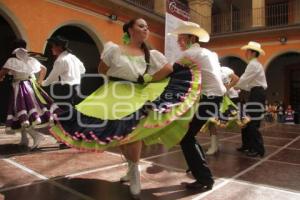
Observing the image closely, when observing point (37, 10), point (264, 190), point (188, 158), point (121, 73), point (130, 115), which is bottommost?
point (264, 190)

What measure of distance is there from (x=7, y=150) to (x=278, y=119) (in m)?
10.4

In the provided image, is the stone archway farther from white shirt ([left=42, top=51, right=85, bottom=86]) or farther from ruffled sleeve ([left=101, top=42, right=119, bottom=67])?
ruffled sleeve ([left=101, top=42, right=119, bottom=67])

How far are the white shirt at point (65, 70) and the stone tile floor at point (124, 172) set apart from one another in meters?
0.83

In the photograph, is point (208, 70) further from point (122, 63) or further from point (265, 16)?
point (265, 16)

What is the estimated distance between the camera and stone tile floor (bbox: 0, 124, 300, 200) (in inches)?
96.4

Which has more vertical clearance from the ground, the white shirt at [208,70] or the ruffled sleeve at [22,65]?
the ruffled sleeve at [22,65]

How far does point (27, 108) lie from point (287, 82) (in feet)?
45.6

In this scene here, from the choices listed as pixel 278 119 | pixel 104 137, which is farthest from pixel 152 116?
pixel 278 119

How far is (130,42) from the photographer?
2555mm

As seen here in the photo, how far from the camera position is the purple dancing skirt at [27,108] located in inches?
152

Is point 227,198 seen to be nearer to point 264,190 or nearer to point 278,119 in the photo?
point 264,190

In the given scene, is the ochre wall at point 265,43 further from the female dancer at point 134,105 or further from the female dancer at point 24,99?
the female dancer at point 134,105

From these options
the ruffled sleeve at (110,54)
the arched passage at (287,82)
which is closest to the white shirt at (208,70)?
the ruffled sleeve at (110,54)

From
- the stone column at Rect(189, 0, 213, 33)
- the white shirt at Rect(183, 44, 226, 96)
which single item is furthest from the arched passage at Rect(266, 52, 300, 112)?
the white shirt at Rect(183, 44, 226, 96)
